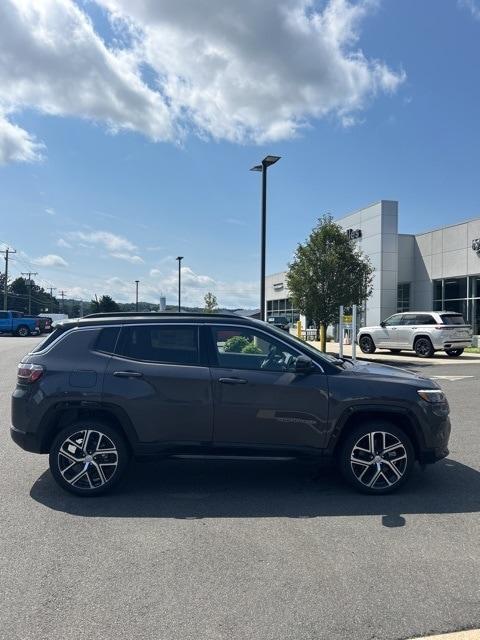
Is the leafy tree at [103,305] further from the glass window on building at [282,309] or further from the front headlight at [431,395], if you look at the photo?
the front headlight at [431,395]

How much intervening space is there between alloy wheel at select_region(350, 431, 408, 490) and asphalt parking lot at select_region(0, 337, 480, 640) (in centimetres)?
18

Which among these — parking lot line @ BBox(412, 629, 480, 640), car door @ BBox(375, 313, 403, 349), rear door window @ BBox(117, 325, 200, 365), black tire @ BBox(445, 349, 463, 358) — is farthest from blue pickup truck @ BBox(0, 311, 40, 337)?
parking lot line @ BBox(412, 629, 480, 640)

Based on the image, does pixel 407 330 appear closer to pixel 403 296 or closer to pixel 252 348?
pixel 403 296

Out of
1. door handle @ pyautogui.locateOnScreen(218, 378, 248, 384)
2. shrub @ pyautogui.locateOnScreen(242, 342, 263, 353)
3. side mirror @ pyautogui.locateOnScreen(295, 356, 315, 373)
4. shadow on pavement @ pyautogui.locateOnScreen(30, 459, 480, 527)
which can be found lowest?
shadow on pavement @ pyautogui.locateOnScreen(30, 459, 480, 527)

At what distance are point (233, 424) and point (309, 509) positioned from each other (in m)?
1.03

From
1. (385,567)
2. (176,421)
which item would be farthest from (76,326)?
(385,567)

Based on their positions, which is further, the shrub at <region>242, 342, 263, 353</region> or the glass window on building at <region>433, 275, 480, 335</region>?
the glass window on building at <region>433, 275, 480, 335</region>

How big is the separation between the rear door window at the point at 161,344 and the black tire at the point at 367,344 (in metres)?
19.3

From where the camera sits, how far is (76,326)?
218 inches

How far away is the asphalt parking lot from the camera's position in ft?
10.1

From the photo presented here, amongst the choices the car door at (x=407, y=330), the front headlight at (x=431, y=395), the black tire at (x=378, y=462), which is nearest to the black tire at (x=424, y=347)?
the car door at (x=407, y=330)

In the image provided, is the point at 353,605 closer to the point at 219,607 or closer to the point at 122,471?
the point at 219,607

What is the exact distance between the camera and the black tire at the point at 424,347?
853 inches

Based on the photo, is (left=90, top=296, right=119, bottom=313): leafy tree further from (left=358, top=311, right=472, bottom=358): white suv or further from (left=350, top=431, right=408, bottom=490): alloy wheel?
(left=350, top=431, right=408, bottom=490): alloy wheel
